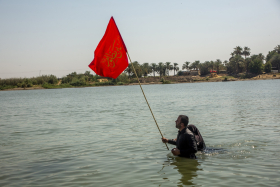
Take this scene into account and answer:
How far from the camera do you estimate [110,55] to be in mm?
8031

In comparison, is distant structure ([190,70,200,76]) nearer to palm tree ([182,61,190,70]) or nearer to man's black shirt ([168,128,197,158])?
palm tree ([182,61,190,70])

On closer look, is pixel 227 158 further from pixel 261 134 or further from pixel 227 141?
pixel 261 134

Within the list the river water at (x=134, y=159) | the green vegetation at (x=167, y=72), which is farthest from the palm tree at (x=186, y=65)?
the river water at (x=134, y=159)

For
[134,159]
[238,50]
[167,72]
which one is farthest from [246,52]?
[134,159]

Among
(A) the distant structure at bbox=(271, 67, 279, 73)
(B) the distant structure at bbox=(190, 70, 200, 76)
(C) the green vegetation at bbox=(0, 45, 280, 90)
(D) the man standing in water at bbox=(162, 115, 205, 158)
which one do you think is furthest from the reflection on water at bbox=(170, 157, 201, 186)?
(B) the distant structure at bbox=(190, 70, 200, 76)

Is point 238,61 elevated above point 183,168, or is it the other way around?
point 238,61

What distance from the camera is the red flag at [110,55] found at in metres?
7.90

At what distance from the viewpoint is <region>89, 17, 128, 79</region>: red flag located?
311 inches

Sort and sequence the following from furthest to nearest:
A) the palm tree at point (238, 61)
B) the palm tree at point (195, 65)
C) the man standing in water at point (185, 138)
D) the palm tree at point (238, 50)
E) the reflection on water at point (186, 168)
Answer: the palm tree at point (195, 65)
the palm tree at point (238, 50)
the palm tree at point (238, 61)
the man standing in water at point (185, 138)
the reflection on water at point (186, 168)

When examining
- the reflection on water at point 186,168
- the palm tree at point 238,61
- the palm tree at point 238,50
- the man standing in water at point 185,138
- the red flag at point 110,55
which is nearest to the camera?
the reflection on water at point 186,168

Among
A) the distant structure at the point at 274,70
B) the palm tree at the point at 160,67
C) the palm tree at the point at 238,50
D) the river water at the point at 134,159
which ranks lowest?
the river water at the point at 134,159

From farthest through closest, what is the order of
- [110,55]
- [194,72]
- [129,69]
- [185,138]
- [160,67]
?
[160,67], [194,72], [129,69], [110,55], [185,138]

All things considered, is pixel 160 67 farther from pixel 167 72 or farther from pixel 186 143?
pixel 186 143

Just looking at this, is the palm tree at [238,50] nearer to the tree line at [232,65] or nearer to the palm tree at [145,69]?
the tree line at [232,65]
